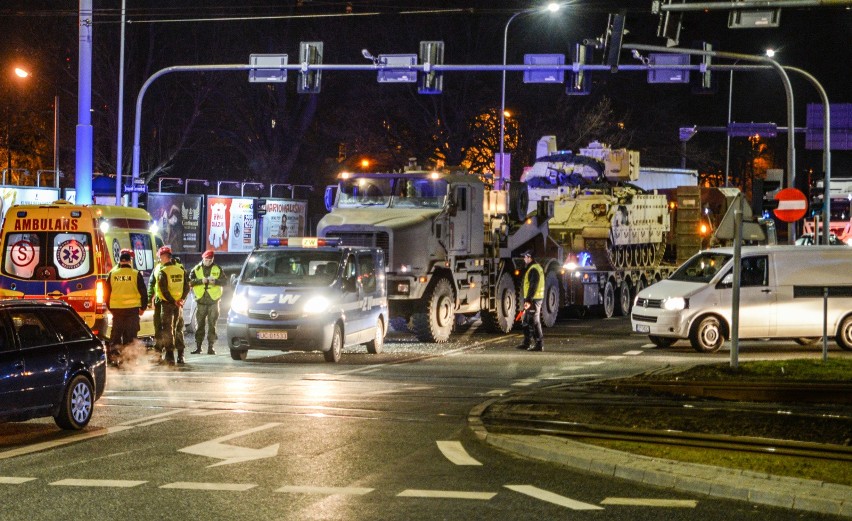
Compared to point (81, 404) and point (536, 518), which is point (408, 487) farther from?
point (81, 404)

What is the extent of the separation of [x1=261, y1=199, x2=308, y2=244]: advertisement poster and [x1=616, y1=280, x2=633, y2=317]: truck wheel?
16604mm

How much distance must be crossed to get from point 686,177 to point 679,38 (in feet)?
112

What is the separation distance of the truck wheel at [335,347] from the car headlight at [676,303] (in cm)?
609

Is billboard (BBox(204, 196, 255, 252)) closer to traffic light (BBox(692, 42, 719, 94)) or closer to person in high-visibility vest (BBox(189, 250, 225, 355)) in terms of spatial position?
traffic light (BBox(692, 42, 719, 94))

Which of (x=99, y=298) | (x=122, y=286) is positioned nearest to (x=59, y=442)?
(x=122, y=286)

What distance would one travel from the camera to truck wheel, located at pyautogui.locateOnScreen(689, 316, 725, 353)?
22438 mm

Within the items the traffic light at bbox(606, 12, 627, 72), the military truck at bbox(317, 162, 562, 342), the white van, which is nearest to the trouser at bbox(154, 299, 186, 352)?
the military truck at bbox(317, 162, 562, 342)

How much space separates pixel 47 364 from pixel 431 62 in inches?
742

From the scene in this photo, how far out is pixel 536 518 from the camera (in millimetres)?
8367

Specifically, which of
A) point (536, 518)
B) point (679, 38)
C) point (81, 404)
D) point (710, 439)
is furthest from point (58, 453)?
point (679, 38)

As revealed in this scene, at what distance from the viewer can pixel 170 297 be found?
1936 cm

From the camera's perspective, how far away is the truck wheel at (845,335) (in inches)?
888

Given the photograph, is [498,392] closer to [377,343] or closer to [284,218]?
[377,343]

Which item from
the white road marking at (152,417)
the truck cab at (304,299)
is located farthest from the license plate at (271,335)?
the white road marking at (152,417)
